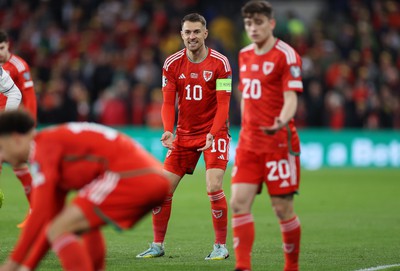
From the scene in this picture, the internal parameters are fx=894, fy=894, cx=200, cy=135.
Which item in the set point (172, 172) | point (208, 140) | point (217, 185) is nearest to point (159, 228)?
point (172, 172)

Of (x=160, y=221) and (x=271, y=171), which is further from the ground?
(x=271, y=171)

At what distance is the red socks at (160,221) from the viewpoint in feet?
31.8

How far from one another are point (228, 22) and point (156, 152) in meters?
6.02

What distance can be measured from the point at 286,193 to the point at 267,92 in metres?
0.87

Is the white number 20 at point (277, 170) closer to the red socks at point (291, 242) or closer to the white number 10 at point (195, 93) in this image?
the red socks at point (291, 242)

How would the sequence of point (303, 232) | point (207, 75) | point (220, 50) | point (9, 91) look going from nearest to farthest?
point (207, 75) → point (9, 91) → point (303, 232) → point (220, 50)

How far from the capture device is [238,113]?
2369cm

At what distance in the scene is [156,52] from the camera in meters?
25.1

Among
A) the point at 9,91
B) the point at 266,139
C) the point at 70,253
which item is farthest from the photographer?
the point at 9,91

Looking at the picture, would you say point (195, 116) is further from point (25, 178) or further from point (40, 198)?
Result: point (40, 198)

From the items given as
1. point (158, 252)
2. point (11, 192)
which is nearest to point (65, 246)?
point (158, 252)

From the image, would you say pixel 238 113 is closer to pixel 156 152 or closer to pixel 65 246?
pixel 156 152

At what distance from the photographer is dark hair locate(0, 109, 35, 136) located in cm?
589

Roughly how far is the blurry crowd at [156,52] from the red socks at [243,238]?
15735 mm
